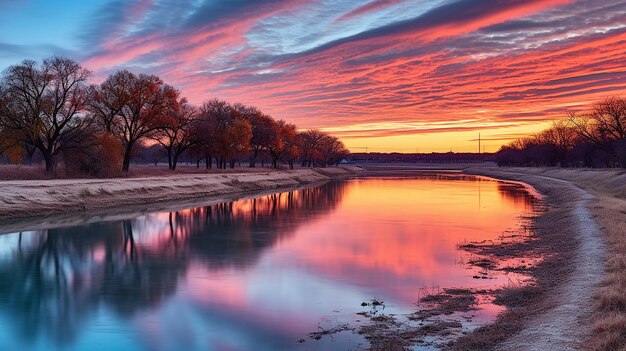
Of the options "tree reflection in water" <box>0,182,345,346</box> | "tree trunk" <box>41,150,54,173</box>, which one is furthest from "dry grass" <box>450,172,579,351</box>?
"tree trunk" <box>41,150,54,173</box>

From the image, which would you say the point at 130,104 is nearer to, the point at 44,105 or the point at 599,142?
the point at 44,105

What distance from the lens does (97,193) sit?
159 feet

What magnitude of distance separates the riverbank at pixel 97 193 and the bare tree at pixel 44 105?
424 inches

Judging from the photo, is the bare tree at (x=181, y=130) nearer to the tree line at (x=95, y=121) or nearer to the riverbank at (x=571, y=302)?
the tree line at (x=95, y=121)

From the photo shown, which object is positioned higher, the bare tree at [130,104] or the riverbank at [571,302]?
the bare tree at [130,104]

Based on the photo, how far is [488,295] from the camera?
15875mm

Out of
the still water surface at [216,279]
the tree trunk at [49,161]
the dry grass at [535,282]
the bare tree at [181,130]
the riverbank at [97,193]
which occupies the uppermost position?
the bare tree at [181,130]

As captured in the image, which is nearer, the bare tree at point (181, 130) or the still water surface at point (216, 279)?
the still water surface at point (216, 279)

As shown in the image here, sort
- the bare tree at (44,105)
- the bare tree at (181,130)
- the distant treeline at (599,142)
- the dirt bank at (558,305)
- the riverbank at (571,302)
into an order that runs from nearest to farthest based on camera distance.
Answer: the riverbank at (571,302) < the dirt bank at (558,305) < the bare tree at (44,105) < the bare tree at (181,130) < the distant treeline at (599,142)

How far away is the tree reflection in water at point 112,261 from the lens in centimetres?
1468

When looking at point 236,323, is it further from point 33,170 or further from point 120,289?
point 33,170

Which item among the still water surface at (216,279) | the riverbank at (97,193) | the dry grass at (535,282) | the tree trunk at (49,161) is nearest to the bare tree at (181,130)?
the riverbank at (97,193)

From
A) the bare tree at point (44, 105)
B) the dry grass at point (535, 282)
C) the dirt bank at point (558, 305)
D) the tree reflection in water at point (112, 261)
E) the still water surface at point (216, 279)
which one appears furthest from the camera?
the bare tree at point (44, 105)

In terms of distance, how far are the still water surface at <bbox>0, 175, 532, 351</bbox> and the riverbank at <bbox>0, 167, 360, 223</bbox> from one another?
7969mm
